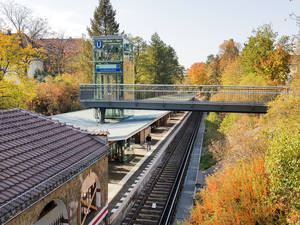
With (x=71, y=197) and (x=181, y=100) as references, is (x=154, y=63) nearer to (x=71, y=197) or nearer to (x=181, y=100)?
(x=181, y=100)

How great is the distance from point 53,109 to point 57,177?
26.5m

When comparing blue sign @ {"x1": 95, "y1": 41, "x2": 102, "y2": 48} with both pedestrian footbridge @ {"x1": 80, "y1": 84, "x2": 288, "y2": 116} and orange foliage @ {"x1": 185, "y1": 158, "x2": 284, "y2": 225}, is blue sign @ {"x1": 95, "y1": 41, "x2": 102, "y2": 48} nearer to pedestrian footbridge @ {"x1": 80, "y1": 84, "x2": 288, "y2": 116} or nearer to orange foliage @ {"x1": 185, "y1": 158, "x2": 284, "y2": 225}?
pedestrian footbridge @ {"x1": 80, "y1": 84, "x2": 288, "y2": 116}

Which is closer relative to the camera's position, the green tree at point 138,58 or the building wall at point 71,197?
the building wall at point 71,197

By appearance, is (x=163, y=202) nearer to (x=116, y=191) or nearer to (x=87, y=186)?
(x=116, y=191)

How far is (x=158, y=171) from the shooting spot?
1736cm

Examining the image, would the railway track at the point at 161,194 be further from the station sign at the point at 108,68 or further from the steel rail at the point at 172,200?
the station sign at the point at 108,68

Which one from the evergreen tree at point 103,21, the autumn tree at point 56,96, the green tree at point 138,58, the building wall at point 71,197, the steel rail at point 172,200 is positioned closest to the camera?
the building wall at point 71,197

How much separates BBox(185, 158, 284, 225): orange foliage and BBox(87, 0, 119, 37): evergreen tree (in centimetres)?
3765

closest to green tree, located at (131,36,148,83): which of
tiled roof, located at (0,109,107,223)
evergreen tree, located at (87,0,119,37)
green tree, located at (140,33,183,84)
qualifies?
green tree, located at (140,33,183,84)

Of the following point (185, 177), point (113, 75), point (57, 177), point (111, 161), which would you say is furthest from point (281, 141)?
point (113, 75)

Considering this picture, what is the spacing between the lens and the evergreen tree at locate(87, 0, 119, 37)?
136 feet

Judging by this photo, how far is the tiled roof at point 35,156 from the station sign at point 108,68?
40.0ft

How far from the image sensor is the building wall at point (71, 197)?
232 inches

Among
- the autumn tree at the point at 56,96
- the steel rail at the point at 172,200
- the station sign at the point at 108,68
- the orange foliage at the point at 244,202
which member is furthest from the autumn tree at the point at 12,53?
the orange foliage at the point at 244,202
